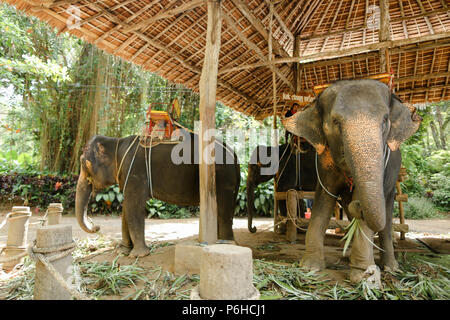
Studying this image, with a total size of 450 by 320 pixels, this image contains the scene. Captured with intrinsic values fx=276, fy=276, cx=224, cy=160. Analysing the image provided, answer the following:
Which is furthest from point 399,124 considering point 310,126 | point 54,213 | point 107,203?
point 107,203

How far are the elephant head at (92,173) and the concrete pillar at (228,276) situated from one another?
10.0ft

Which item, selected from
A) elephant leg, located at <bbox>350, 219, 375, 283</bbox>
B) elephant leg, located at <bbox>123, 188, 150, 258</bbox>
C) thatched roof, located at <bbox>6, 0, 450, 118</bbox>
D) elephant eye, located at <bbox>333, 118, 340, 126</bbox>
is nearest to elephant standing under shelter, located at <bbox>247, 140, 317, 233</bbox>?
thatched roof, located at <bbox>6, 0, 450, 118</bbox>

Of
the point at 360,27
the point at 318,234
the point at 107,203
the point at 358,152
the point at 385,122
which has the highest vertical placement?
the point at 360,27

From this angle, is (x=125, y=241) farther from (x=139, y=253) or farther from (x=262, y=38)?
(x=262, y=38)

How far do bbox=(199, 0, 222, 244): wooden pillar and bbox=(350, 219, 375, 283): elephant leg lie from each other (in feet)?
4.74

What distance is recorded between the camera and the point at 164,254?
149 inches

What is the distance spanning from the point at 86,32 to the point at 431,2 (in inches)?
237

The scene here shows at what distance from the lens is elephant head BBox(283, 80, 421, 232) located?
2053 mm

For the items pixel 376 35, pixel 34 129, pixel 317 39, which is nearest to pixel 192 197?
pixel 317 39

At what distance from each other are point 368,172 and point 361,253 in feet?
3.13

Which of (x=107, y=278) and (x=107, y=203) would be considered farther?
(x=107, y=203)

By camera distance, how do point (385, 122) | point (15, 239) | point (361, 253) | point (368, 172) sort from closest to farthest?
point (368, 172), point (385, 122), point (361, 253), point (15, 239)

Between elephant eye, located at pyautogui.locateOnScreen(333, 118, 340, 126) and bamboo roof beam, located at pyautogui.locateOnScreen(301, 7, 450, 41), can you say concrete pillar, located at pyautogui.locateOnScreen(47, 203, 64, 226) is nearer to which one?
elephant eye, located at pyautogui.locateOnScreen(333, 118, 340, 126)

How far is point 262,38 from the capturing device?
5.14 meters
